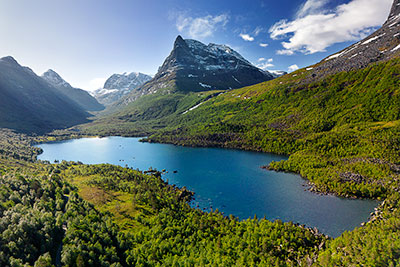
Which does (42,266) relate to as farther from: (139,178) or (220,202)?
(139,178)

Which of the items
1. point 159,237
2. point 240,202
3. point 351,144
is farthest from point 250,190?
point 351,144

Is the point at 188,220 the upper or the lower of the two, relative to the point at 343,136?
lower

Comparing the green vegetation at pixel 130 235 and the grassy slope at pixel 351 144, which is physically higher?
the grassy slope at pixel 351 144

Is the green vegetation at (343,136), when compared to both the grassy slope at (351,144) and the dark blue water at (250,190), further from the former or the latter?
the dark blue water at (250,190)

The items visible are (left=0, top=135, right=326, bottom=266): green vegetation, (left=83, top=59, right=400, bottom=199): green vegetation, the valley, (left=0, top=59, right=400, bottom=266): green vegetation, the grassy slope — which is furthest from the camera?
(left=83, top=59, right=400, bottom=199): green vegetation

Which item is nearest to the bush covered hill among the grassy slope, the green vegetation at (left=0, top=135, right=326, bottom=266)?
the green vegetation at (left=0, top=135, right=326, bottom=266)

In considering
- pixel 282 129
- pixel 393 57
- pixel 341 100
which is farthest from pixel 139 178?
pixel 393 57

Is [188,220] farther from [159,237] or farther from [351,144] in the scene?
[351,144]

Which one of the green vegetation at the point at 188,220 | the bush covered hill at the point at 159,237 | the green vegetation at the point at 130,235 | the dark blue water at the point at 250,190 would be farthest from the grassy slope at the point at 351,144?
the green vegetation at the point at 130,235

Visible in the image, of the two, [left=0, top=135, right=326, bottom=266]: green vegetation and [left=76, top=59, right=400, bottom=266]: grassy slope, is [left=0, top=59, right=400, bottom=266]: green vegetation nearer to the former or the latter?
[left=0, top=135, right=326, bottom=266]: green vegetation
